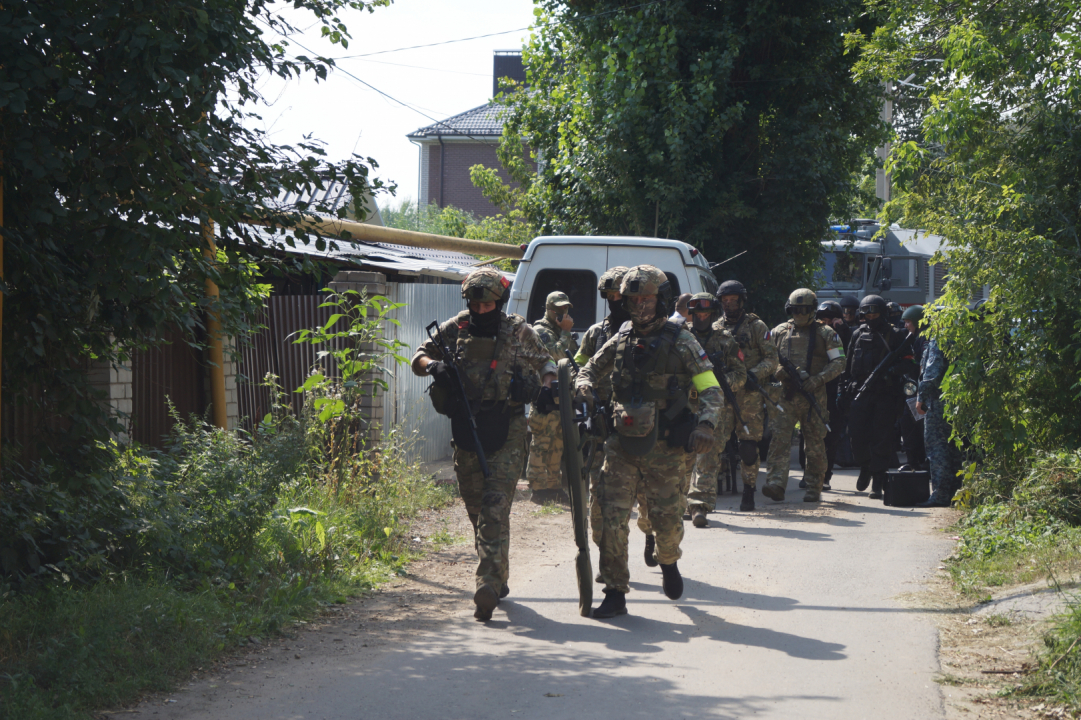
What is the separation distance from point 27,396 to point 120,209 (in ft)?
3.92

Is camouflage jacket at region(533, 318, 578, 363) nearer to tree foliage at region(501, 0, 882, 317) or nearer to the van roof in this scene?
the van roof

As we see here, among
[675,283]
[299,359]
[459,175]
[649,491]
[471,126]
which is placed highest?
[471,126]

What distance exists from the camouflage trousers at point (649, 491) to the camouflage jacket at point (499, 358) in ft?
2.05

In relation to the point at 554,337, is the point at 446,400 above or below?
below

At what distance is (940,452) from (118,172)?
→ 762 centimetres

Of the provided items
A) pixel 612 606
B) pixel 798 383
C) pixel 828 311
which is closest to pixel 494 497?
pixel 612 606

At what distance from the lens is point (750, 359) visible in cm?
935

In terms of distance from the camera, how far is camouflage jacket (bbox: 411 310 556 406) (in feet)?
19.1

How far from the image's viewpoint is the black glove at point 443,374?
5797 mm

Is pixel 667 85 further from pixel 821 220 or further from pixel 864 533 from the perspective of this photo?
pixel 864 533

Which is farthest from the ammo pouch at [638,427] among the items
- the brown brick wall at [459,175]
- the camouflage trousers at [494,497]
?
the brown brick wall at [459,175]

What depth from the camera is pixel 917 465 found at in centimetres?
1059

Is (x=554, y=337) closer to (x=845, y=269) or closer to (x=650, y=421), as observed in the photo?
(x=650, y=421)

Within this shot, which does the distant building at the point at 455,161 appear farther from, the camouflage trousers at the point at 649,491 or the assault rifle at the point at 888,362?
the camouflage trousers at the point at 649,491
